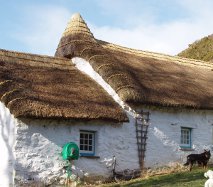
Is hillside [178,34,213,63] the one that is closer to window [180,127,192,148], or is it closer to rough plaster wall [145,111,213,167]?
rough plaster wall [145,111,213,167]

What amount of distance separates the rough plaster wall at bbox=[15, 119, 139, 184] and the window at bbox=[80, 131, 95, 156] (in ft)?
0.61

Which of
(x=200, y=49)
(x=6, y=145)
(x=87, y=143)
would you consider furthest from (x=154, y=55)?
(x=200, y=49)

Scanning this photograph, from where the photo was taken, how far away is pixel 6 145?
14.5m

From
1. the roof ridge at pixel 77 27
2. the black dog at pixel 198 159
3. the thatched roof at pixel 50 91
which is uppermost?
the roof ridge at pixel 77 27

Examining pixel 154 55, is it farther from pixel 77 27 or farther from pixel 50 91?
pixel 50 91

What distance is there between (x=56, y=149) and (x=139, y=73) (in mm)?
5823

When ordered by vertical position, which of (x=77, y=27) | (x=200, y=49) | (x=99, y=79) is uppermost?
(x=200, y=49)

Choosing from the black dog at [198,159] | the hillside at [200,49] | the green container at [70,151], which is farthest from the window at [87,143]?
the hillside at [200,49]

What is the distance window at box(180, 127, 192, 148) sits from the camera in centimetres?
1891

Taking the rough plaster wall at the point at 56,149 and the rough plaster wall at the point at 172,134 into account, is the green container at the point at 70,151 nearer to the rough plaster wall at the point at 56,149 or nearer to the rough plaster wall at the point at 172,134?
the rough plaster wall at the point at 56,149

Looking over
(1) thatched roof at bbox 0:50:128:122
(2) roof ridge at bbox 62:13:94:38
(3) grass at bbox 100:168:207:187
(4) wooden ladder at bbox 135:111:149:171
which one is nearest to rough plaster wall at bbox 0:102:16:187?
(1) thatched roof at bbox 0:50:128:122

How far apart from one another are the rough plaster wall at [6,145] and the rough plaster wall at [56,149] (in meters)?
0.21

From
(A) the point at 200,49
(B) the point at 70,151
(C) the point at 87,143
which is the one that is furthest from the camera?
(A) the point at 200,49

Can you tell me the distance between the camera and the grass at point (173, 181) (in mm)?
13898
